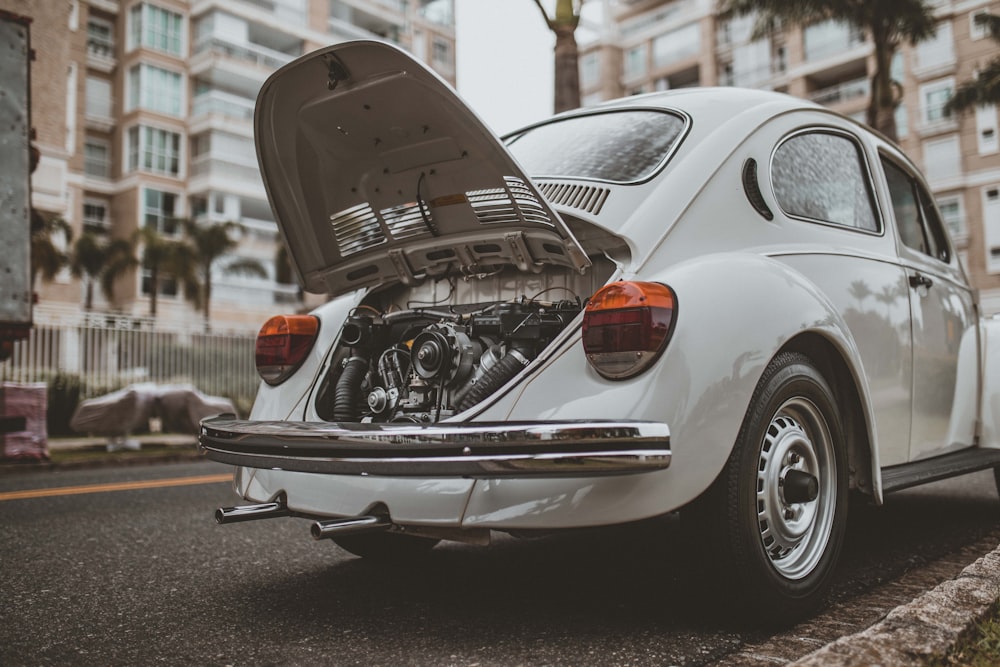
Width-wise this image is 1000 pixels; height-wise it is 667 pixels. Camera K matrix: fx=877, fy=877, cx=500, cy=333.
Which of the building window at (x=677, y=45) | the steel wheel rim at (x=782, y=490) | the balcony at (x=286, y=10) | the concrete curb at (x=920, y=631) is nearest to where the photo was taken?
the concrete curb at (x=920, y=631)

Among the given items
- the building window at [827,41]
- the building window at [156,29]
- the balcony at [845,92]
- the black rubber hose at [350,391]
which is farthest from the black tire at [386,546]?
the building window at [827,41]

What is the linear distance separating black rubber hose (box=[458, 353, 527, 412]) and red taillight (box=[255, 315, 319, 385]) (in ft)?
3.10

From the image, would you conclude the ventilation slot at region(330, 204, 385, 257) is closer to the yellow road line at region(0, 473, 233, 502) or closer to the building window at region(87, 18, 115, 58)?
the yellow road line at region(0, 473, 233, 502)

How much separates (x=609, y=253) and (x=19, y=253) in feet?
20.1

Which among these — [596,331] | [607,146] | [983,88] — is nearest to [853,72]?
[983,88]

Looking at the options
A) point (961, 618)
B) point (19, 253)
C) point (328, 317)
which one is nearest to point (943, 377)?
point (961, 618)

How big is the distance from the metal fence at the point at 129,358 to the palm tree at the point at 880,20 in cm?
1333

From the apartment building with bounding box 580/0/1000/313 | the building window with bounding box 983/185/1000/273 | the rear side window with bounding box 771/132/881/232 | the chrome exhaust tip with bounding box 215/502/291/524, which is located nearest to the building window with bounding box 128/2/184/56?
the apartment building with bounding box 580/0/1000/313

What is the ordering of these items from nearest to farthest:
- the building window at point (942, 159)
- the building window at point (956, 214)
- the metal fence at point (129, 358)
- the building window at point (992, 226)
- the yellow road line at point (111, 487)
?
the yellow road line at point (111, 487) → the metal fence at point (129, 358) → the building window at point (992, 226) → the building window at point (956, 214) → the building window at point (942, 159)

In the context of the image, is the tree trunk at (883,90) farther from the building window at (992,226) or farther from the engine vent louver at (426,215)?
the building window at (992,226)

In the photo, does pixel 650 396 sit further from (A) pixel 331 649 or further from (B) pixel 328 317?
(B) pixel 328 317

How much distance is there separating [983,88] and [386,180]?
24402 mm

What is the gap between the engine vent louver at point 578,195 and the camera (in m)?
3.11

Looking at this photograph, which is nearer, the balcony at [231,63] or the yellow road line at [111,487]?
the yellow road line at [111,487]
